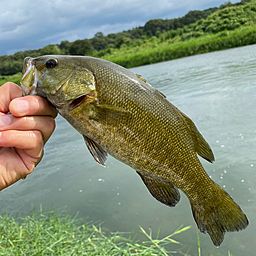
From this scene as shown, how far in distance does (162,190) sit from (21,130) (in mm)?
987

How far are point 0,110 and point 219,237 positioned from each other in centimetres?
173

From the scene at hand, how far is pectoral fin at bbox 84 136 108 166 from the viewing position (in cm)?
159

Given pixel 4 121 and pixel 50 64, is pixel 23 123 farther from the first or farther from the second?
pixel 50 64

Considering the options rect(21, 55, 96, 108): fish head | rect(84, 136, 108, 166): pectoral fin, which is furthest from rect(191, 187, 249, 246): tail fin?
rect(21, 55, 96, 108): fish head

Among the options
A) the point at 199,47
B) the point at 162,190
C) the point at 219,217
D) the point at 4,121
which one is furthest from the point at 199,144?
the point at 199,47

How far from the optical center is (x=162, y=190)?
5.47ft

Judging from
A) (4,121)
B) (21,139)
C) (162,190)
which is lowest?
(162,190)

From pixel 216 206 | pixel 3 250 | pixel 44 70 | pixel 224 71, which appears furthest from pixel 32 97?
pixel 224 71

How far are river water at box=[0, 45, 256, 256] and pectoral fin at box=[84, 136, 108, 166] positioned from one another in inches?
159

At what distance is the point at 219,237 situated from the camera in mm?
1723

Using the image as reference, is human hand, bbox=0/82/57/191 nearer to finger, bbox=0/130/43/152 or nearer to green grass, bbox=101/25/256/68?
finger, bbox=0/130/43/152

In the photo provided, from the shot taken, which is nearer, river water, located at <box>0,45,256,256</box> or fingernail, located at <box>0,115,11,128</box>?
fingernail, located at <box>0,115,11,128</box>

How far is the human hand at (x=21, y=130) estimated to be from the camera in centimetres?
161

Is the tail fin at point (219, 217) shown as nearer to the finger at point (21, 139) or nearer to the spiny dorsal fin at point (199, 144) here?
the spiny dorsal fin at point (199, 144)
